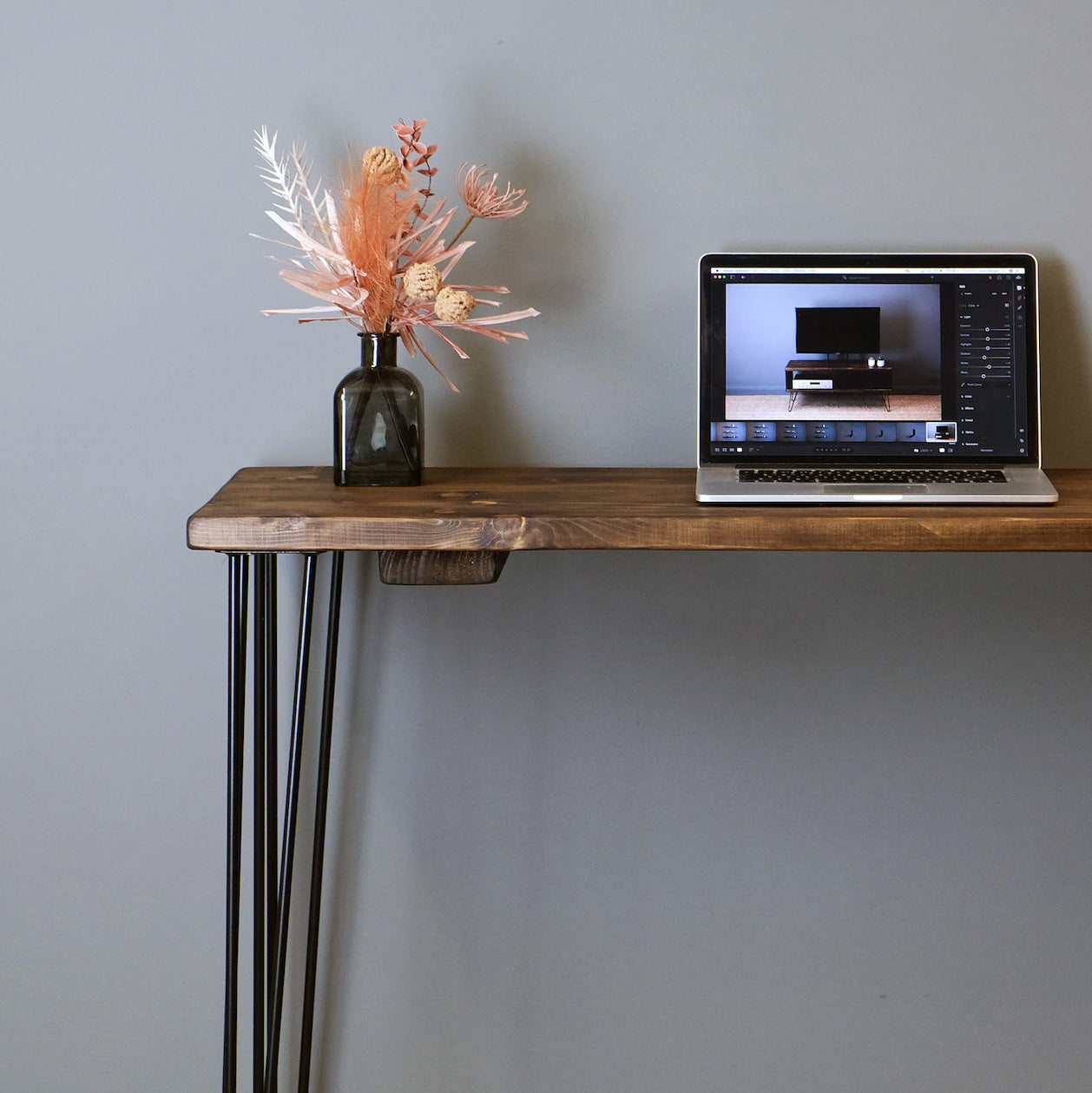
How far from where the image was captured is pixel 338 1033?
1304mm

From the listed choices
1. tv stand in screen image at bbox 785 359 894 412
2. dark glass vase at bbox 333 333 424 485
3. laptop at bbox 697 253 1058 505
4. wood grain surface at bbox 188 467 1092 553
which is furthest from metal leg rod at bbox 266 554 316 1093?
tv stand in screen image at bbox 785 359 894 412

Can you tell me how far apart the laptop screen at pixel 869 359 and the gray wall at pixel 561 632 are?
9 centimetres

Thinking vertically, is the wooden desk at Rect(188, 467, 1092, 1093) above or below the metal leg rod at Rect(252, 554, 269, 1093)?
above

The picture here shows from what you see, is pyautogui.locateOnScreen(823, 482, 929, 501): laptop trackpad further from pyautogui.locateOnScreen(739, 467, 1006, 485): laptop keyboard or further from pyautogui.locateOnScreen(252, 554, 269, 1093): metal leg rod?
pyautogui.locateOnScreen(252, 554, 269, 1093): metal leg rod

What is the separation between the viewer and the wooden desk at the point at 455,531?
0.90m

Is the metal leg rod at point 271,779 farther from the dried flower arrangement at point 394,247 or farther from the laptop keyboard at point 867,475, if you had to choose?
the laptop keyboard at point 867,475

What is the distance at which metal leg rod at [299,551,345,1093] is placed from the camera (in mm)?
1189

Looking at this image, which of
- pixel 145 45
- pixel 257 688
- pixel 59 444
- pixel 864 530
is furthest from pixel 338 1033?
pixel 145 45

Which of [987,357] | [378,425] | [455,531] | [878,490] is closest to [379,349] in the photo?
[378,425]

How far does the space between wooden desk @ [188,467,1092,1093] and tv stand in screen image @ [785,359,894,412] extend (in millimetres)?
154

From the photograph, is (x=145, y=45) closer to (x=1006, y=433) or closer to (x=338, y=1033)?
(x=1006, y=433)

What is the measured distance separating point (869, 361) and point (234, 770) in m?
0.71

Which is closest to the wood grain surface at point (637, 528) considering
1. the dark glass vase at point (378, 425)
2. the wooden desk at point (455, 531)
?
the wooden desk at point (455, 531)

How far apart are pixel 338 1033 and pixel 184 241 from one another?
894 mm
